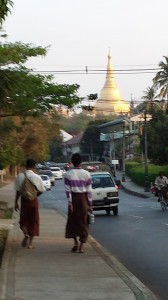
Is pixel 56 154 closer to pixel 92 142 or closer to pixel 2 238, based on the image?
pixel 92 142

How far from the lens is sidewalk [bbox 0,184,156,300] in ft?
29.3

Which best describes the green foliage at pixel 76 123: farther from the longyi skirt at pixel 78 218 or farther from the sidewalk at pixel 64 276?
the longyi skirt at pixel 78 218

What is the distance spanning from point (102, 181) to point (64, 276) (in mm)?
20271

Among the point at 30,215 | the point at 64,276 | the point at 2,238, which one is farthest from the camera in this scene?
the point at 2,238

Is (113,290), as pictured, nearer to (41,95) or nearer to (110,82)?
(41,95)

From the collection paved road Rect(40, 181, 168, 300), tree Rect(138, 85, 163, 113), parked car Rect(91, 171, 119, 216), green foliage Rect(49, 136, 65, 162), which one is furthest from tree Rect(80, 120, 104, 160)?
paved road Rect(40, 181, 168, 300)

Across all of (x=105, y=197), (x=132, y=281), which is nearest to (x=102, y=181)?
(x=105, y=197)

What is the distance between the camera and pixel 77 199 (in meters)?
12.9

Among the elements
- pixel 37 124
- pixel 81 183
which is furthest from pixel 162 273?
pixel 37 124

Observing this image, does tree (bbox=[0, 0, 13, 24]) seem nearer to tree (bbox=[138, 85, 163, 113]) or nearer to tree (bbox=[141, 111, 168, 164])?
tree (bbox=[141, 111, 168, 164])

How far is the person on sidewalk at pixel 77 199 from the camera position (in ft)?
42.4

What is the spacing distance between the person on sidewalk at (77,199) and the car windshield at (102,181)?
1717cm

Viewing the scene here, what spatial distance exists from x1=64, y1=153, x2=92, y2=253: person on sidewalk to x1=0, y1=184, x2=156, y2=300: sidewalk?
471 millimetres

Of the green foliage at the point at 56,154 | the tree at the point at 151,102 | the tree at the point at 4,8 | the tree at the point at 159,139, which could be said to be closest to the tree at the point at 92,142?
the green foliage at the point at 56,154
